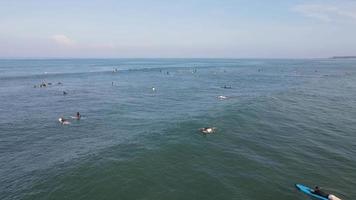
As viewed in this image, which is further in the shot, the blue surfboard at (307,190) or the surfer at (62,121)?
the surfer at (62,121)

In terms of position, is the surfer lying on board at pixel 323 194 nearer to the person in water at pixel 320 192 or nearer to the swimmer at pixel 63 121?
the person in water at pixel 320 192

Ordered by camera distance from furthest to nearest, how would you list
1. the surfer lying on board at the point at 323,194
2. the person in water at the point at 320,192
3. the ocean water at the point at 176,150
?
the ocean water at the point at 176,150 < the person in water at the point at 320,192 < the surfer lying on board at the point at 323,194

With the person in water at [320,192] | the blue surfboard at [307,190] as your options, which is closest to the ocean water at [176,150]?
the blue surfboard at [307,190]

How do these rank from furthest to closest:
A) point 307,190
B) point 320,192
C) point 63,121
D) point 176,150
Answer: point 63,121 < point 176,150 < point 307,190 < point 320,192

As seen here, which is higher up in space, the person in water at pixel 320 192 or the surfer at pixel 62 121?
the surfer at pixel 62 121

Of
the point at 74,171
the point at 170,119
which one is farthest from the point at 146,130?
the point at 74,171

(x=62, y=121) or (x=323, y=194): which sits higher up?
(x=62, y=121)

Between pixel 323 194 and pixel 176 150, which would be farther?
pixel 176 150

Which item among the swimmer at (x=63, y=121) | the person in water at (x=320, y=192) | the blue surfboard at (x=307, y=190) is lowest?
the blue surfboard at (x=307, y=190)

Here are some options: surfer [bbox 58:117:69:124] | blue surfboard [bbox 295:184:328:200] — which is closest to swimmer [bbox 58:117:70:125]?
surfer [bbox 58:117:69:124]

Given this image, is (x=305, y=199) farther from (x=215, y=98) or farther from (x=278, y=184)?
(x=215, y=98)

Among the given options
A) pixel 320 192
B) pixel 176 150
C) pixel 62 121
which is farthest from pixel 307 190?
pixel 62 121

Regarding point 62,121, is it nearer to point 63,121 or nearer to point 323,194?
point 63,121
